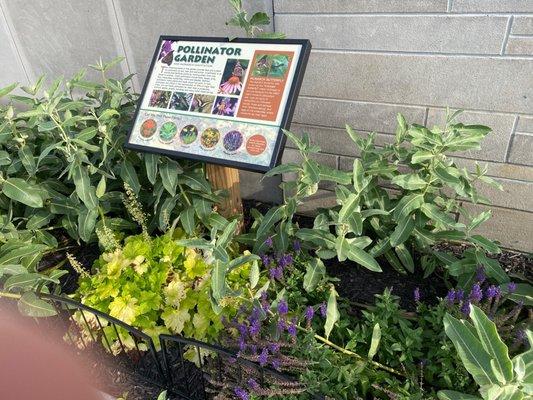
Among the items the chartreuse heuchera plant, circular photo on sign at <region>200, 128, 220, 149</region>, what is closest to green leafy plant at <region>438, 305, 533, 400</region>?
the chartreuse heuchera plant

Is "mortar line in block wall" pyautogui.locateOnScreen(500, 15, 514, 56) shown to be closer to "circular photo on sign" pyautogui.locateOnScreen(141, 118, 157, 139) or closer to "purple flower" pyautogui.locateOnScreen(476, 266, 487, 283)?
"purple flower" pyautogui.locateOnScreen(476, 266, 487, 283)

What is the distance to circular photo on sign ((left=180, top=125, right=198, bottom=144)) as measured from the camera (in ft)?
6.86

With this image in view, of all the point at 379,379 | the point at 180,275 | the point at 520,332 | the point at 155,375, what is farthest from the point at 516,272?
the point at 155,375

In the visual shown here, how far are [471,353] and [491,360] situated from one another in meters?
0.08

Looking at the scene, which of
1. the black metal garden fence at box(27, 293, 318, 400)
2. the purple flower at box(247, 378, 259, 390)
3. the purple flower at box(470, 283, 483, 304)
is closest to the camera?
the purple flower at box(247, 378, 259, 390)

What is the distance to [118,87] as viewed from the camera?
2.39m

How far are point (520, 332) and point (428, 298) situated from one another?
0.57 meters

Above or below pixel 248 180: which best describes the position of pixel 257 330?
below

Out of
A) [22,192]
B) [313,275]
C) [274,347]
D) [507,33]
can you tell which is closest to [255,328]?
[274,347]

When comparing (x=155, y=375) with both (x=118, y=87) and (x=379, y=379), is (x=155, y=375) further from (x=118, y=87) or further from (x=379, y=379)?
(x=118, y=87)

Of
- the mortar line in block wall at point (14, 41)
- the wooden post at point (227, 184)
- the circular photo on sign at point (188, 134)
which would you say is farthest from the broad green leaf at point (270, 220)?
the mortar line in block wall at point (14, 41)

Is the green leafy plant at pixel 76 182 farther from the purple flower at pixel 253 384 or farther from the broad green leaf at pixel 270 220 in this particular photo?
the purple flower at pixel 253 384

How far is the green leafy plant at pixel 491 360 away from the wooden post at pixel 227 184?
1.45 metres

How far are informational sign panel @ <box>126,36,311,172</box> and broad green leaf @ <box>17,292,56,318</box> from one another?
0.82 m
